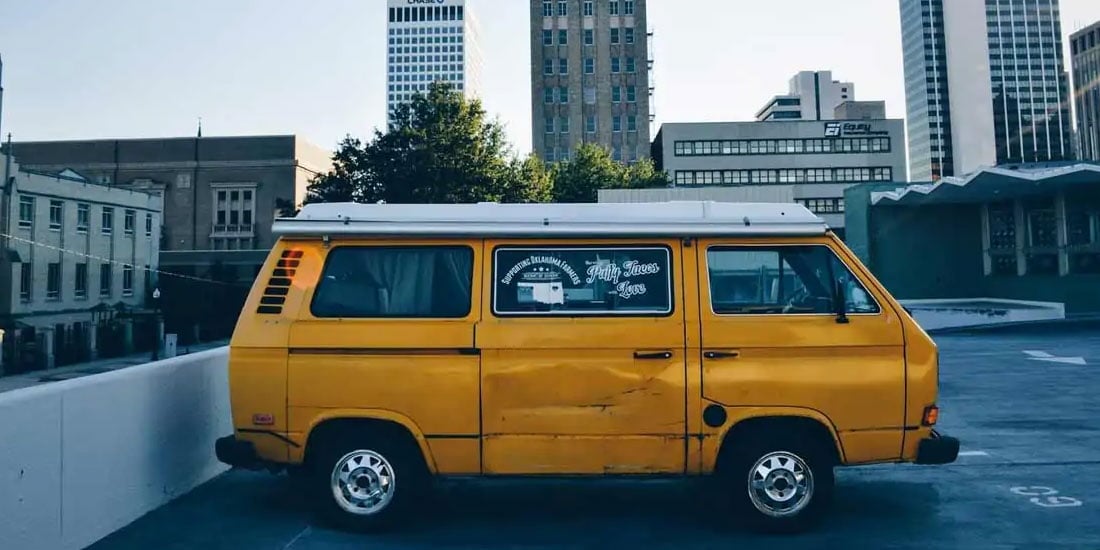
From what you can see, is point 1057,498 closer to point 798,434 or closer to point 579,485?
point 798,434

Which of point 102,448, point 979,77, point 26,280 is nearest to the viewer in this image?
point 102,448

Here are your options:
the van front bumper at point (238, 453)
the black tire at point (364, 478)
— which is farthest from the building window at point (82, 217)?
the black tire at point (364, 478)

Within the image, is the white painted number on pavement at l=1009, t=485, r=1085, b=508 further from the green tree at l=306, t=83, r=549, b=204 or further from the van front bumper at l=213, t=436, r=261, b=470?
the green tree at l=306, t=83, r=549, b=204

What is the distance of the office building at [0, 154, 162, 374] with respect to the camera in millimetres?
44906

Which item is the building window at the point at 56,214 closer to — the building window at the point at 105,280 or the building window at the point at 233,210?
the building window at the point at 105,280

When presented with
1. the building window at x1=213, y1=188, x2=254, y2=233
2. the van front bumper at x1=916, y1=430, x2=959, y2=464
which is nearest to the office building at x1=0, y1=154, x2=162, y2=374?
the building window at x1=213, y1=188, x2=254, y2=233

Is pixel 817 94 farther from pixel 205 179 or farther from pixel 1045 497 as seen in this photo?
pixel 1045 497

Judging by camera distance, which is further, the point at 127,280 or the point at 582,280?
the point at 127,280

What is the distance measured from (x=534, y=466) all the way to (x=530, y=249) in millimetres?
1569

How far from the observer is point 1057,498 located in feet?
20.7

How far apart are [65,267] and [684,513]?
54.4 meters

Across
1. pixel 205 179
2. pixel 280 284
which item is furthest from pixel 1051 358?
pixel 205 179

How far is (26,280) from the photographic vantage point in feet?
154

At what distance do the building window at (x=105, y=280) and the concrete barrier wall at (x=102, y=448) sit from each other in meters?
53.0
